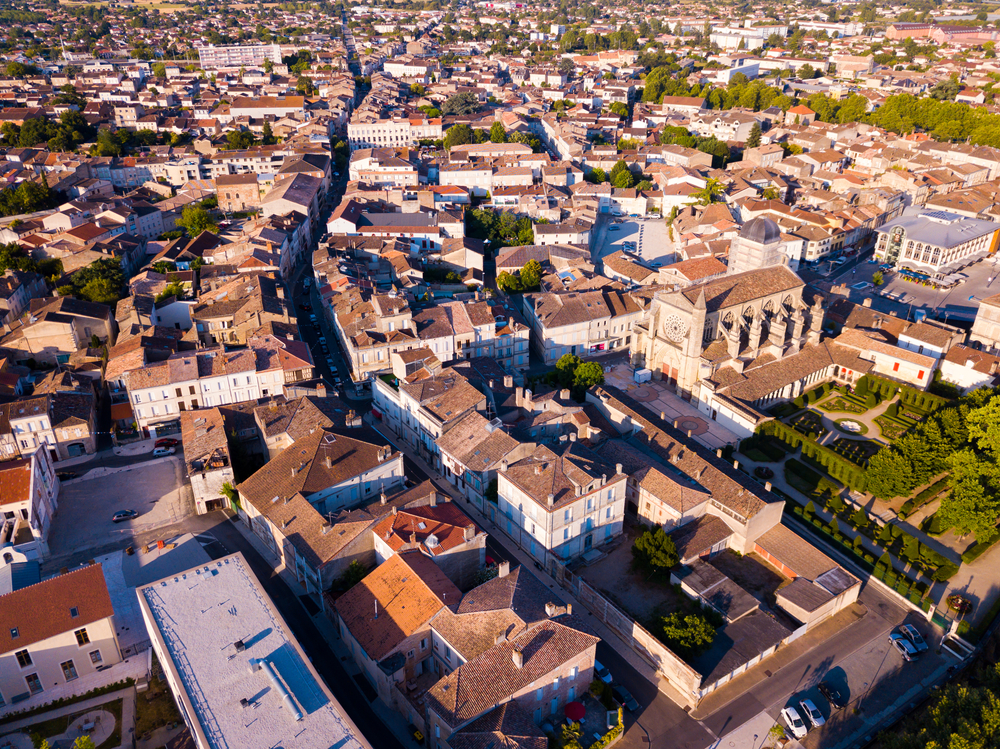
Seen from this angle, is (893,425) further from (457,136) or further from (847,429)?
(457,136)

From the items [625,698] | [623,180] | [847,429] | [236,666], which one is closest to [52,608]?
[236,666]

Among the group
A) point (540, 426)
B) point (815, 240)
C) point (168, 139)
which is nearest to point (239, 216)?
point (168, 139)

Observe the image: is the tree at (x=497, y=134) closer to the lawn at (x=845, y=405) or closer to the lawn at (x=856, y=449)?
the lawn at (x=845, y=405)

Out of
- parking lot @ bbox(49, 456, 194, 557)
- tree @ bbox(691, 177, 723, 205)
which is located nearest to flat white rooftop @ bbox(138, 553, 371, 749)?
parking lot @ bbox(49, 456, 194, 557)

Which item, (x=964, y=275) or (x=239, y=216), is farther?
(x=239, y=216)

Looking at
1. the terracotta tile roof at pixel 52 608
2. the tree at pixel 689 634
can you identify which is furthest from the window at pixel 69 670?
the tree at pixel 689 634

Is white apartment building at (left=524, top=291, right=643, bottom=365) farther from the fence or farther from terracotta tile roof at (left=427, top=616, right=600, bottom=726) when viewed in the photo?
terracotta tile roof at (left=427, top=616, right=600, bottom=726)

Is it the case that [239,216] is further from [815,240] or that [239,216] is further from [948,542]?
[948,542]
